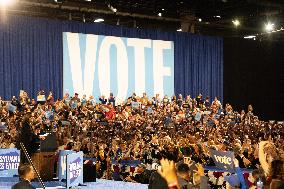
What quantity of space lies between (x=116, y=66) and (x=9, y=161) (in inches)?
776

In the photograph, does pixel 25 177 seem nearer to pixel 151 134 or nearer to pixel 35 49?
pixel 151 134

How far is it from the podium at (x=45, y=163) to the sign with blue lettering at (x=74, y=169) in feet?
3.08

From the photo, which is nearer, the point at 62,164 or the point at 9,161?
the point at 62,164

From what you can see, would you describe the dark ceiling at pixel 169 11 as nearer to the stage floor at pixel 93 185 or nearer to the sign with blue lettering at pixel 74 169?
the stage floor at pixel 93 185

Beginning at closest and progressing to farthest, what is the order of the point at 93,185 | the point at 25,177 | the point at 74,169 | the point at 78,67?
the point at 25,177 < the point at 74,169 < the point at 93,185 < the point at 78,67

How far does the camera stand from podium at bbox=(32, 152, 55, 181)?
11.8 m

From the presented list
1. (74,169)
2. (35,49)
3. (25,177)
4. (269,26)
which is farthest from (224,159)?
(269,26)

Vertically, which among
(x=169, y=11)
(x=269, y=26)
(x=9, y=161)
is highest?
(x=169, y=11)

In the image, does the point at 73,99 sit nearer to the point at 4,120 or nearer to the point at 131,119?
the point at 131,119

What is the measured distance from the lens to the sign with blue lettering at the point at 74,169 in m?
10.7

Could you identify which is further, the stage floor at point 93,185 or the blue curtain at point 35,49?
the blue curtain at point 35,49

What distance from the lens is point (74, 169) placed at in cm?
1102

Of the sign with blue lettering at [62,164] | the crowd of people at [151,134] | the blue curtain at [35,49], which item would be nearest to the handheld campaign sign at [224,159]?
the crowd of people at [151,134]

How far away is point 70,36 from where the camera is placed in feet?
98.4
